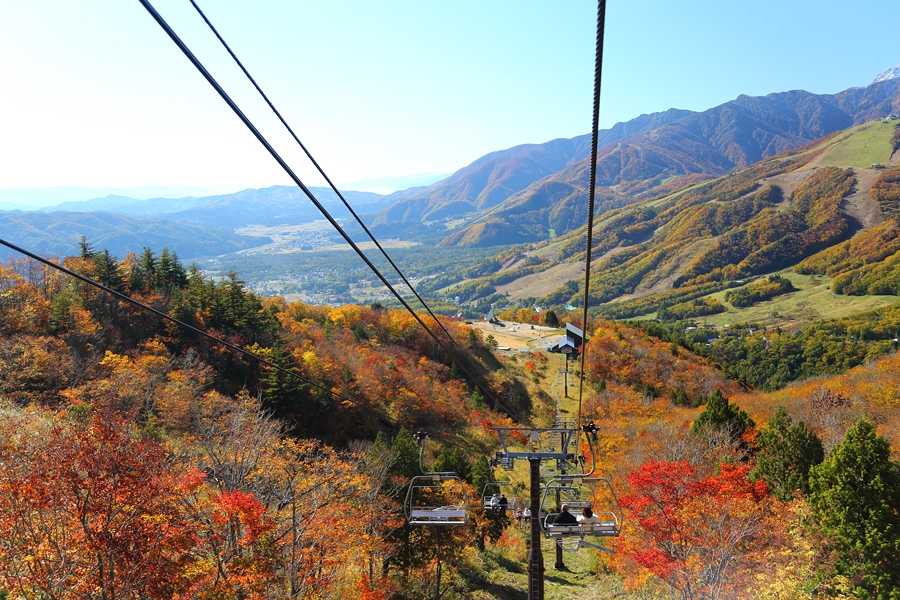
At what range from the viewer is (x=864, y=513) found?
2331cm

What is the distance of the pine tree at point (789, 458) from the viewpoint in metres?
29.4

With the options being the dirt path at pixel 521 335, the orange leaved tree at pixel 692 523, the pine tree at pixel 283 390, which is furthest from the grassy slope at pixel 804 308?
the pine tree at pixel 283 390

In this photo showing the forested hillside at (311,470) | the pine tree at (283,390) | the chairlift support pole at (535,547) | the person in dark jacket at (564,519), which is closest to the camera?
the chairlift support pole at (535,547)

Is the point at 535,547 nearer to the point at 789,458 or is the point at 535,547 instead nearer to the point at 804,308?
the point at 789,458

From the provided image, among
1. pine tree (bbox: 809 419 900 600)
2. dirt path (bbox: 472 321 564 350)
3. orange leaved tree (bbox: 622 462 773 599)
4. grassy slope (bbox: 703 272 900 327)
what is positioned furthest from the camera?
grassy slope (bbox: 703 272 900 327)

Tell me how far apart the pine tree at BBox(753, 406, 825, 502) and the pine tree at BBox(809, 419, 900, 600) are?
14.6ft

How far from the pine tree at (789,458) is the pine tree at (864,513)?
14.6 ft

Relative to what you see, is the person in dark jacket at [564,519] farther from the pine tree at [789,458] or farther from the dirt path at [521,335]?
the dirt path at [521,335]

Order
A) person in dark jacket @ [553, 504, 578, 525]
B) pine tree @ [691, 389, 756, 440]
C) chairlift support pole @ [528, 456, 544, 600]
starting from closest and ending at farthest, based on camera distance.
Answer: chairlift support pole @ [528, 456, 544, 600] < person in dark jacket @ [553, 504, 578, 525] < pine tree @ [691, 389, 756, 440]

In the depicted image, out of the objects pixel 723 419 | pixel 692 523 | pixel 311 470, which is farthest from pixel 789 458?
pixel 311 470

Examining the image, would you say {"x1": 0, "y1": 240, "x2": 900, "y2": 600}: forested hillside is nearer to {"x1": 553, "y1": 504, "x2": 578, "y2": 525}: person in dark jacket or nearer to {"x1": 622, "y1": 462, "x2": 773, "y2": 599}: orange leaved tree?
{"x1": 622, "y1": 462, "x2": 773, "y2": 599}: orange leaved tree

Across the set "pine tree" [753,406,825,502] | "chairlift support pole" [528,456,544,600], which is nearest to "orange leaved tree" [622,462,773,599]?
"pine tree" [753,406,825,502]

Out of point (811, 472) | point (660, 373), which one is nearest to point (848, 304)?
point (660, 373)

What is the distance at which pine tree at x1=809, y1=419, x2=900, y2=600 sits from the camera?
22.2m
